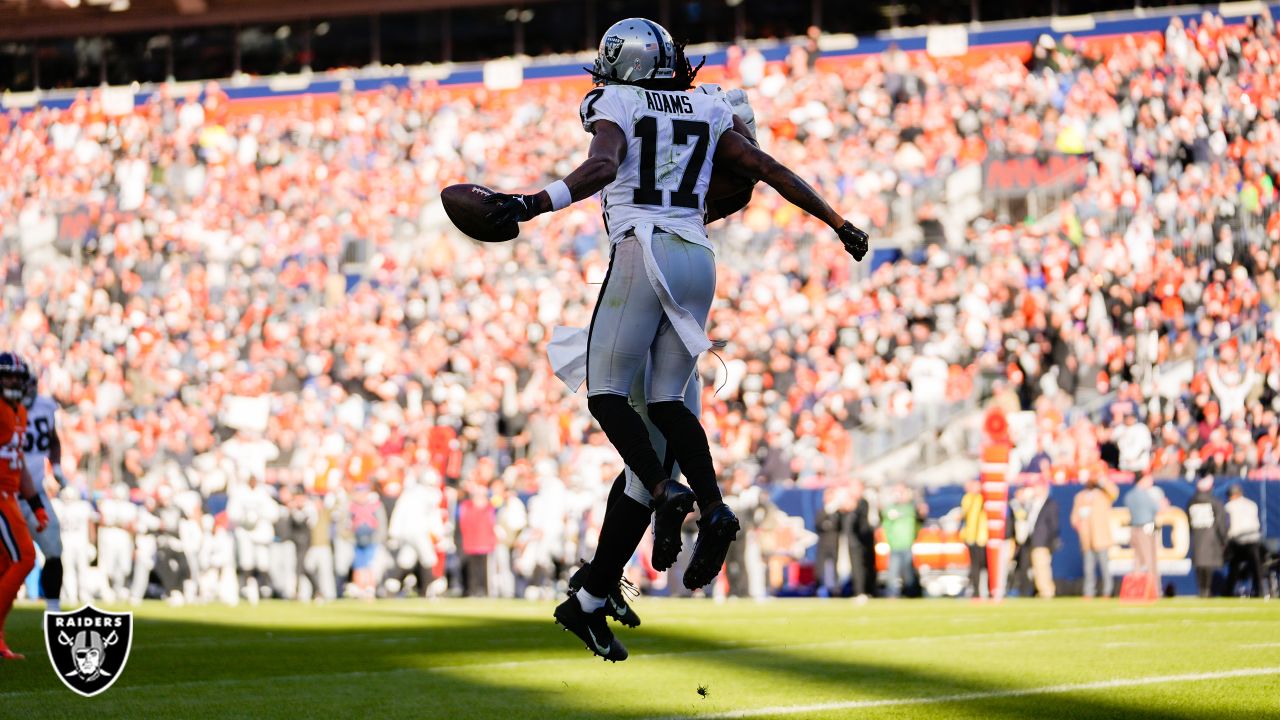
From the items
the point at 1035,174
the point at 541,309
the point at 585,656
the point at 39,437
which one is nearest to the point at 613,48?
the point at 585,656

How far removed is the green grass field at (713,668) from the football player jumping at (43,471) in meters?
0.49

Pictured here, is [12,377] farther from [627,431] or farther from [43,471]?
[627,431]

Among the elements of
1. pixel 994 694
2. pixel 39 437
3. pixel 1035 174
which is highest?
pixel 1035 174

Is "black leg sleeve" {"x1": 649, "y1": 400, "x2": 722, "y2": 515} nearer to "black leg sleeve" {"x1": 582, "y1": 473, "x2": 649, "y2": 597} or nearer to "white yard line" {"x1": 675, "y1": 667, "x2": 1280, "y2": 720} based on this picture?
"black leg sleeve" {"x1": 582, "y1": 473, "x2": 649, "y2": 597}

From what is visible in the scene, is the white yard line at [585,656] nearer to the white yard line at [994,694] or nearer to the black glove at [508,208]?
the white yard line at [994,694]

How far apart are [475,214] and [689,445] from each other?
4.06ft

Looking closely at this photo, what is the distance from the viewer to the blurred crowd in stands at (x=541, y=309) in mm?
22203

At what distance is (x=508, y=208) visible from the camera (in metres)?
5.78

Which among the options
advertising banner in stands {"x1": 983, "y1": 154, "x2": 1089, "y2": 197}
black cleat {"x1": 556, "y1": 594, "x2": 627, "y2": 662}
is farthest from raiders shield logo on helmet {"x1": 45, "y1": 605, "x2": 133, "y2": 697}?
advertising banner in stands {"x1": 983, "y1": 154, "x2": 1089, "y2": 197}

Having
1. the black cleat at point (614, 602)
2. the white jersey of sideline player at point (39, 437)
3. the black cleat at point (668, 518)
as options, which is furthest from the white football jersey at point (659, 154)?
the white jersey of sideline player at point (39, 437)

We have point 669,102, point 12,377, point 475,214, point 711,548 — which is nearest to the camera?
point 475,214

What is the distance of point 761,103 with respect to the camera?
29.5m

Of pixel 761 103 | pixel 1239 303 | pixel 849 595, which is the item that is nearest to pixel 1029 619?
pixel 849 595

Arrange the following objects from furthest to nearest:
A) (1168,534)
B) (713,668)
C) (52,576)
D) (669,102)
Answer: (1168,534)
(52,576)
(713,668)
(669,102)
